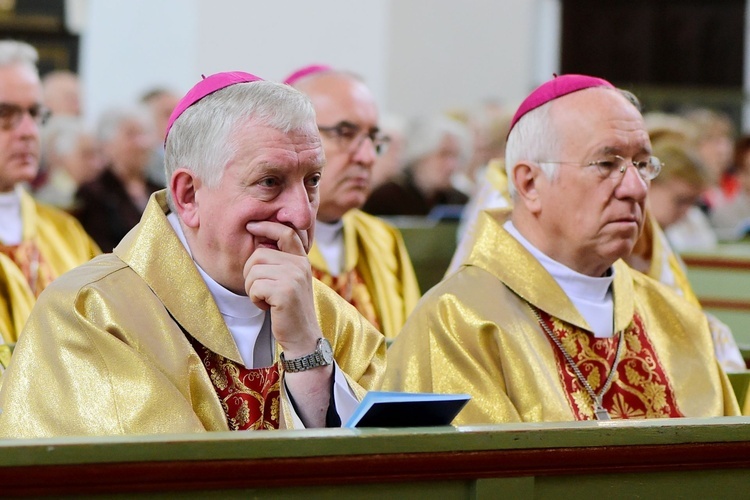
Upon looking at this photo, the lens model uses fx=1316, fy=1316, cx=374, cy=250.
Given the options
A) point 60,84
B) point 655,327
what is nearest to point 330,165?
point 655,327

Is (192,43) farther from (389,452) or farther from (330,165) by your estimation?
(389,452)

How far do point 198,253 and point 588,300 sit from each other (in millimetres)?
1238

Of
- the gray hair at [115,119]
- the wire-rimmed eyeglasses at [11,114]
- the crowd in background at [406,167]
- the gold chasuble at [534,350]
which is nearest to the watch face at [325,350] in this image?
the gold chasuble at [534,350]

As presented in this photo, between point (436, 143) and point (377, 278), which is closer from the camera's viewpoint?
point (377, 278)

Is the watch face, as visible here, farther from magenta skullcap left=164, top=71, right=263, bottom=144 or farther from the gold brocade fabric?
the gold brocade fabric

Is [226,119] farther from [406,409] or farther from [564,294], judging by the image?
[564,294]

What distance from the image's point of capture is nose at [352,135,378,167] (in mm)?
5098

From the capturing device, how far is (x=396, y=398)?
2453 mm

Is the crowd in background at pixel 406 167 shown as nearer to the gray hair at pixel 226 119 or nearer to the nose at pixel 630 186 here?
the nose at pixel 630 186

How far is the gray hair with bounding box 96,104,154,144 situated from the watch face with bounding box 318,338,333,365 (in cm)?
532

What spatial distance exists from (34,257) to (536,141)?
2478 mm

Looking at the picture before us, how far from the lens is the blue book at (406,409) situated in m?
2.45

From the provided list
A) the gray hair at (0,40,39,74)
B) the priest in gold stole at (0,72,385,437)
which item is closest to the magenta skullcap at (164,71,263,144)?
the priest in gold stole at (0,72,385,437)

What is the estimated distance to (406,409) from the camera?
2.49 m
